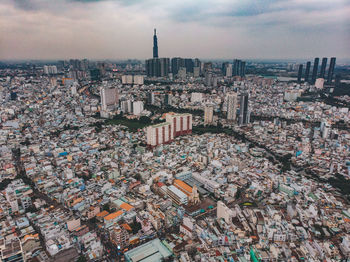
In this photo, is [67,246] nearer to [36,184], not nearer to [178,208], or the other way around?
[178,208]

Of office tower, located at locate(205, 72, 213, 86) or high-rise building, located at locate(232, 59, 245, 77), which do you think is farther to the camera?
high-rise building, located at locate(232, 59, 245, 77)

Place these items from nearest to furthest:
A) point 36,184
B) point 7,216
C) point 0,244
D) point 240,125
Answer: point 0,244 → point 7,216 → point 36,184 → point 240,125

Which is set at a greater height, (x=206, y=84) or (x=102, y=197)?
(x=206, y=84)

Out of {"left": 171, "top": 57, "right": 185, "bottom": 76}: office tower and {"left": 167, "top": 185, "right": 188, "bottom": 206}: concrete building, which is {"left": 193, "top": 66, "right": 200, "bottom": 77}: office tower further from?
A: {"left": 167, "top": 185, "right": 188, "bottom": 206}: concrete building

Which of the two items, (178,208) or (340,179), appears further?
(340,179)

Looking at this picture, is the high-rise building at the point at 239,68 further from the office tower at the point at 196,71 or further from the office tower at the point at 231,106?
the office tower at the point at 231,106

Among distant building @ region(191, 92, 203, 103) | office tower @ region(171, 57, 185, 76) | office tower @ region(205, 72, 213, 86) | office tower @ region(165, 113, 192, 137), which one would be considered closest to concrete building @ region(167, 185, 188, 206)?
office tower @ region(165, 113, 192, 137)

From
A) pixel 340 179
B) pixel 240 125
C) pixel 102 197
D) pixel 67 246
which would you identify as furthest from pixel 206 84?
pixel 67 246

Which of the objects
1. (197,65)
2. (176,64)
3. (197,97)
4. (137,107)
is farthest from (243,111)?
(197,65)

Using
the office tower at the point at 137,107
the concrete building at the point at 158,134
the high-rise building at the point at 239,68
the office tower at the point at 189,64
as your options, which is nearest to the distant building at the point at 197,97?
the office tower at the point at 137,107
